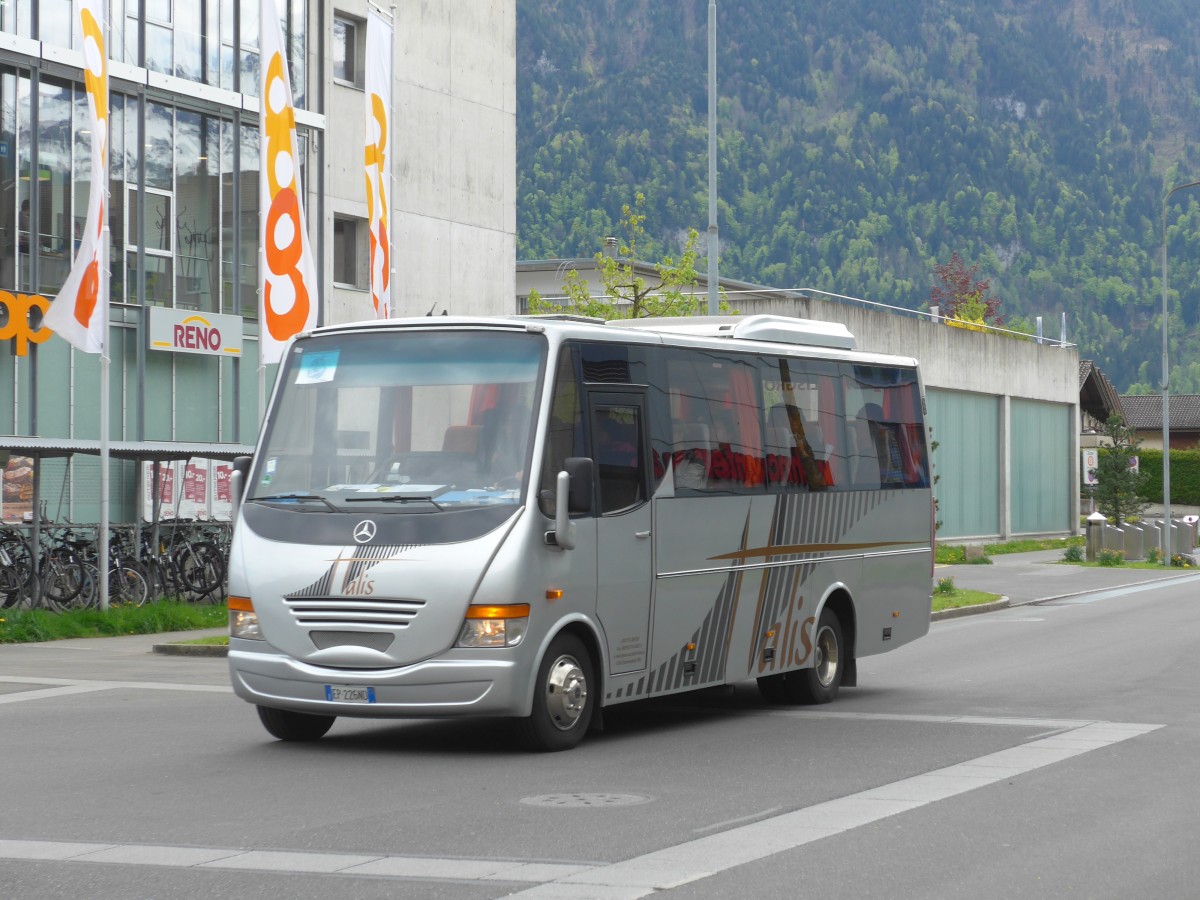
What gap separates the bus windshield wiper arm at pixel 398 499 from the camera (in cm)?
1148

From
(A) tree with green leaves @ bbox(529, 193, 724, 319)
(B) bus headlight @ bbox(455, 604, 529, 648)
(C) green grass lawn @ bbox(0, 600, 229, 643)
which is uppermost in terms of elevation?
(A) tree with green leaves @ bbox(529, 193, 724, 319)

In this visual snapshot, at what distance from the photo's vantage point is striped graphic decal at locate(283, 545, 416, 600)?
1129cm

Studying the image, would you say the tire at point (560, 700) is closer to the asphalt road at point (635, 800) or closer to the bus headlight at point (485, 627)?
the asphalt road at point (635, 800)

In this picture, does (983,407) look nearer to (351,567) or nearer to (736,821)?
(351,567)

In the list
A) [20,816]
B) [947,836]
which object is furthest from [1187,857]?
[20,816]

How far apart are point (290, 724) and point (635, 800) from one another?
10.8 ft

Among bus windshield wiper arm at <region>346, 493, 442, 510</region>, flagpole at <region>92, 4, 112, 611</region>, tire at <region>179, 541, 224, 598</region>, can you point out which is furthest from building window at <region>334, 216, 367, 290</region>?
bus windshield wiper arm at <region>346, 493, 442, 510</region>

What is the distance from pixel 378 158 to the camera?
1065 inches

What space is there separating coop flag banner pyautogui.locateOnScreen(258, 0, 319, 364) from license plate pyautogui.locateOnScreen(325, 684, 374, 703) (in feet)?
41.3

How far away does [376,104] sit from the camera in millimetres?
26812

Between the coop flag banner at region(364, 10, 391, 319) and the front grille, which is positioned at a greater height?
the coop flag banner at region(364, 10, 391, 319)

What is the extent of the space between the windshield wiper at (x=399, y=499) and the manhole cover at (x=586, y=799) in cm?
223

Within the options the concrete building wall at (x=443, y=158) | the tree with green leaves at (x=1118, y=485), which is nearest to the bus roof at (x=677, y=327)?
the concrete building wall at (x=443, y=158)

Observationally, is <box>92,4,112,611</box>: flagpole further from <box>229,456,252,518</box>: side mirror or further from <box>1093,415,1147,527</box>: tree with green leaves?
<box>1093,415,1147,527</box>: tree with green leaves
